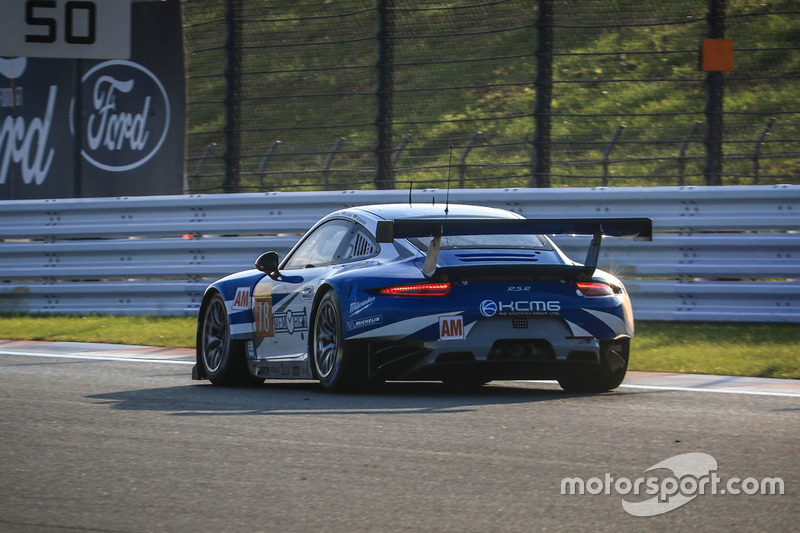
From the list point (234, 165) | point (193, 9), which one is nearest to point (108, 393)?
point (234, 165)

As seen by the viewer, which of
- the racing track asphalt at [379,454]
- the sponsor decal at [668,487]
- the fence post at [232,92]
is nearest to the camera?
the racing track asphalt at [379,454]

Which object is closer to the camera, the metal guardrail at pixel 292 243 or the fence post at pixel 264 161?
the metal guardrail at pixel 292 243

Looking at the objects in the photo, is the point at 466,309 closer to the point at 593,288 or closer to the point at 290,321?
Result: the point at 593,288

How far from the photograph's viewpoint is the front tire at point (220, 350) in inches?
357

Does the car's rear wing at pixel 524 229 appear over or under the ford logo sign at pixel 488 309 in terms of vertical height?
over

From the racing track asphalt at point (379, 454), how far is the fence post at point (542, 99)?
16.4 feet

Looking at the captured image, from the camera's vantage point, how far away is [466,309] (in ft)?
24.4

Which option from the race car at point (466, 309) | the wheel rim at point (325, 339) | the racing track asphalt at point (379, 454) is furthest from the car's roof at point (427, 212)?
the racing track asphalt at point (379, 454)

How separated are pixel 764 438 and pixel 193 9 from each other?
43.2 ft

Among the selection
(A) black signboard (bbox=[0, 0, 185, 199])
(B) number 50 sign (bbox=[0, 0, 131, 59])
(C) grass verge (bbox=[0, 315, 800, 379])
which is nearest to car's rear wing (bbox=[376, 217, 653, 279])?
(C) grass verge (bbox=[0, 315, 800, 379])

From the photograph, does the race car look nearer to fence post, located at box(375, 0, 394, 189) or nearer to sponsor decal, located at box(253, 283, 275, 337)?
sponsor decal, located at box(253, 283, 275, 337)

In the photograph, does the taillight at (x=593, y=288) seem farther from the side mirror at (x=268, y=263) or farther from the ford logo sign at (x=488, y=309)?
the side mirror at (x=268, y=263)

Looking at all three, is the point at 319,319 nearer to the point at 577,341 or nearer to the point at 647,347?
the point at 577,341

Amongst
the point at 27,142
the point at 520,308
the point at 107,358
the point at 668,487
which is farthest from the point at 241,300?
the point at 27,142
